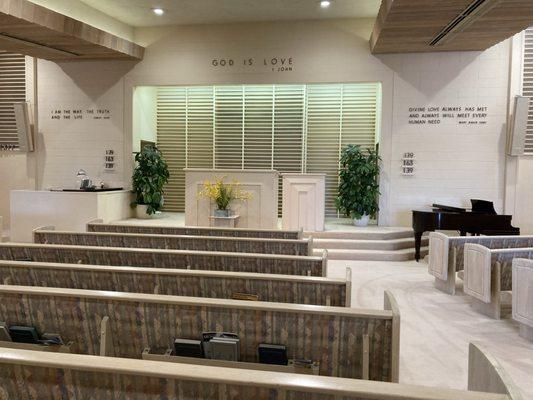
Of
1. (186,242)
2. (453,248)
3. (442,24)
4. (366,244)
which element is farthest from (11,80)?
(453,248)

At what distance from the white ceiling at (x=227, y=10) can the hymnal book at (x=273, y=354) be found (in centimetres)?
641

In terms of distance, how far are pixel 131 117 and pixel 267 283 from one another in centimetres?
685

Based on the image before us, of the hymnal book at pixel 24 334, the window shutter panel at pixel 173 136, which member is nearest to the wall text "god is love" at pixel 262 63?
the window shutter panel at pixel 173 136

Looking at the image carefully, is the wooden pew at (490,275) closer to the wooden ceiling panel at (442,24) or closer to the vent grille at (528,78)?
the wooden ceiling panel at (442,24)

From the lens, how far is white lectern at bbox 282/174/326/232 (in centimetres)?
644

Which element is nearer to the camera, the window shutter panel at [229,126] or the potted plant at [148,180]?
the potted plant at [148,180]

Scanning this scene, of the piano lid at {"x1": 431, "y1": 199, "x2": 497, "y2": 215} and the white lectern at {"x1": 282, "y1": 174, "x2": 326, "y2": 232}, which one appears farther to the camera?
the white lectern at {"x1": 282, "y1": 174, "x2": 326, "y2": 232}

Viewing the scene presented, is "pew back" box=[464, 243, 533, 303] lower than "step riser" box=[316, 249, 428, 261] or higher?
higher

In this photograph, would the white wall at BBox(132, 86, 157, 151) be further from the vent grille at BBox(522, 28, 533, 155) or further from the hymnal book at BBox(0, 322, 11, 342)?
the vent grille at BBox(522, 28, 533, 155)

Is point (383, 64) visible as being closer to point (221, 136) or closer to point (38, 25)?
point (221, 136)

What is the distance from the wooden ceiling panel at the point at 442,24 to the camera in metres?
5.00

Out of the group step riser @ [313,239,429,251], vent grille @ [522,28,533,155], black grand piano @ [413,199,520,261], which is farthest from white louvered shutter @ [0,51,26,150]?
vent grille @ [522,28,533,155]

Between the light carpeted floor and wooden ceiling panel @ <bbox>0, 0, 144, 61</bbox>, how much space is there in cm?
529

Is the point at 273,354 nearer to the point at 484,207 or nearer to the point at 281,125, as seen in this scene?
the point at 484,207
